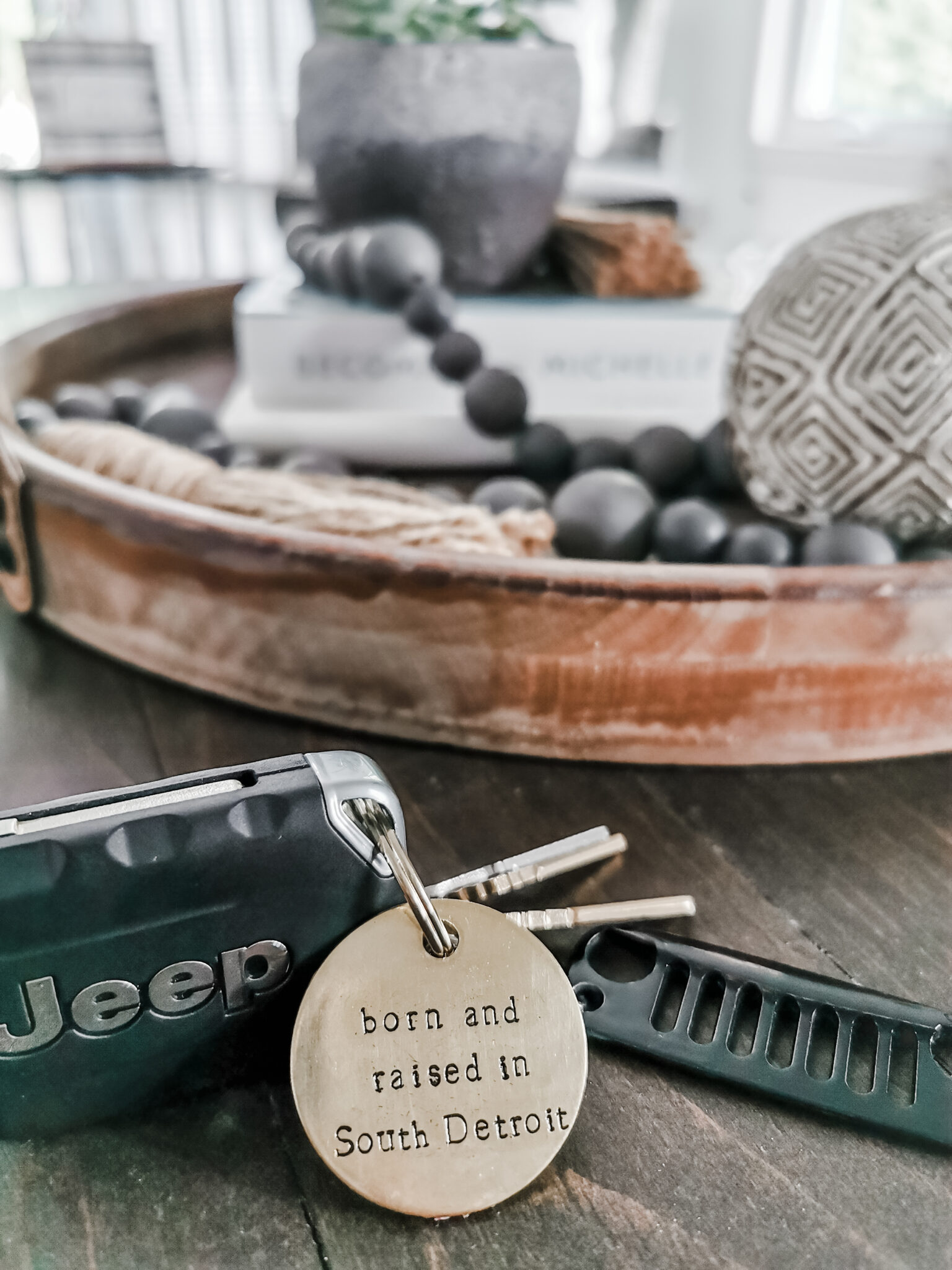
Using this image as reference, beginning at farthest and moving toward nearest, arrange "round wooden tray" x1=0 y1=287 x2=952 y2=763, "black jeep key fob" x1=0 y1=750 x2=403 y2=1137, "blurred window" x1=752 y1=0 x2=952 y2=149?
"blurred window" x1=752 y1=0 x2=952 y2=149 < "round wooden tray" x1=0 y1=287 x2=952 y2=763 < "black jeep key fob" x1=0 y1=750 x2=403 y2=1137

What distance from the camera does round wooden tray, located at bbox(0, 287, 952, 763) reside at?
304 millimetres

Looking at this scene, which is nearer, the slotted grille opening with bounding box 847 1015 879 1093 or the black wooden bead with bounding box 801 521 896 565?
the slotted grille opening with bounding box 847 1015 879 1093

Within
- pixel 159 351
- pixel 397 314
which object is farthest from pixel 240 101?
pixel 397 314

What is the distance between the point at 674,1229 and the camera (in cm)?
19

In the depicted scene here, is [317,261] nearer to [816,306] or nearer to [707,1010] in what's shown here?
[816,306]

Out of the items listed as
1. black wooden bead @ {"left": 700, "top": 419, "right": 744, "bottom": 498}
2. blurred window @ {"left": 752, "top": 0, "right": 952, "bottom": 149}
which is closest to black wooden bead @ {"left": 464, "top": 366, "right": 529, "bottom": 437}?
black wooden bead @ {"left": 700, "top": 419, "right": 744, "bottom": 498}

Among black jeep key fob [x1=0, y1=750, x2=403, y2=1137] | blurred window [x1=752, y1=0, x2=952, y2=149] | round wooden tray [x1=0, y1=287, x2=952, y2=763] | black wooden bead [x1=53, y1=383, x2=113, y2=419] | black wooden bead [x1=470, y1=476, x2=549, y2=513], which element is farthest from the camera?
blurred window [x1=752, y1=0, x2=952, y2=149]

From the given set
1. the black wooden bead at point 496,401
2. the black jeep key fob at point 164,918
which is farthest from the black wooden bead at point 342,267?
the black jeep key fob at point 164,918

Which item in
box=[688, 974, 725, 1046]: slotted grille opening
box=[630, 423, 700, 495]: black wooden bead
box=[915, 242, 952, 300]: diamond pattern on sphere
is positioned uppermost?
box=[915, 242, 952, 300]: diamond pattern on sphere

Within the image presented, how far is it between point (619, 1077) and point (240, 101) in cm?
286

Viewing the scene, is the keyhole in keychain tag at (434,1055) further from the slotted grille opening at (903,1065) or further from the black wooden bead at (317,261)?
the black wooden bead at (317,261)

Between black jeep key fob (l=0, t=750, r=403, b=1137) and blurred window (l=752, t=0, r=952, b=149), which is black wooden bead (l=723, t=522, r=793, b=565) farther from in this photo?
blurred window (l=752, t=0, r=952, b=149)

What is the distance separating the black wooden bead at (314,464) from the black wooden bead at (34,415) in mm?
120

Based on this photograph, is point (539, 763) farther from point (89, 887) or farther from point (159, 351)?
point (159, 351)
